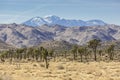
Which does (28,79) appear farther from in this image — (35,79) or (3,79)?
(3,79)

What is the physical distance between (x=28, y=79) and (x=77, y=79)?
8795 mm

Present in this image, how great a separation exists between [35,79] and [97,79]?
1100 cm

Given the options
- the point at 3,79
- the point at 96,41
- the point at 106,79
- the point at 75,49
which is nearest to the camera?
the point at 3,79

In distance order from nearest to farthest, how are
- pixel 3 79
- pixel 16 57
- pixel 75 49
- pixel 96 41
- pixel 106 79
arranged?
pixel 3 79 → pixel 106 79 → pixel 96 41 → pixel 75 49 → pixel 16 57

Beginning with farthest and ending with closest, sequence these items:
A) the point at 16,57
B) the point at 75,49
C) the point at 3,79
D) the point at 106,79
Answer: the point at 16,57 → the point at 75,49 → the point at 106,79 → the point at 3,79

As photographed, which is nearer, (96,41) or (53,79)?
(53,79)

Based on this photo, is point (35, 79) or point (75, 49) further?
point (75, 49)

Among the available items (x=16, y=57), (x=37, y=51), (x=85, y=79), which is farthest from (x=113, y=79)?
(x=16, y=57)

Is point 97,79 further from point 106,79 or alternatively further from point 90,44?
point 90,44

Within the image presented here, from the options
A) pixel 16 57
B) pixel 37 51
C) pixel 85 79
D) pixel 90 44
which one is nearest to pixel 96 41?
pixel 90 44

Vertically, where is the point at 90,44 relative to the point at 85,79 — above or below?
above

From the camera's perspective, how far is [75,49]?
159 meters

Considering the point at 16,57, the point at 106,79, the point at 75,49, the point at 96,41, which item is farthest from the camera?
the point at 16,57

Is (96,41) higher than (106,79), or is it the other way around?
(96,41)
